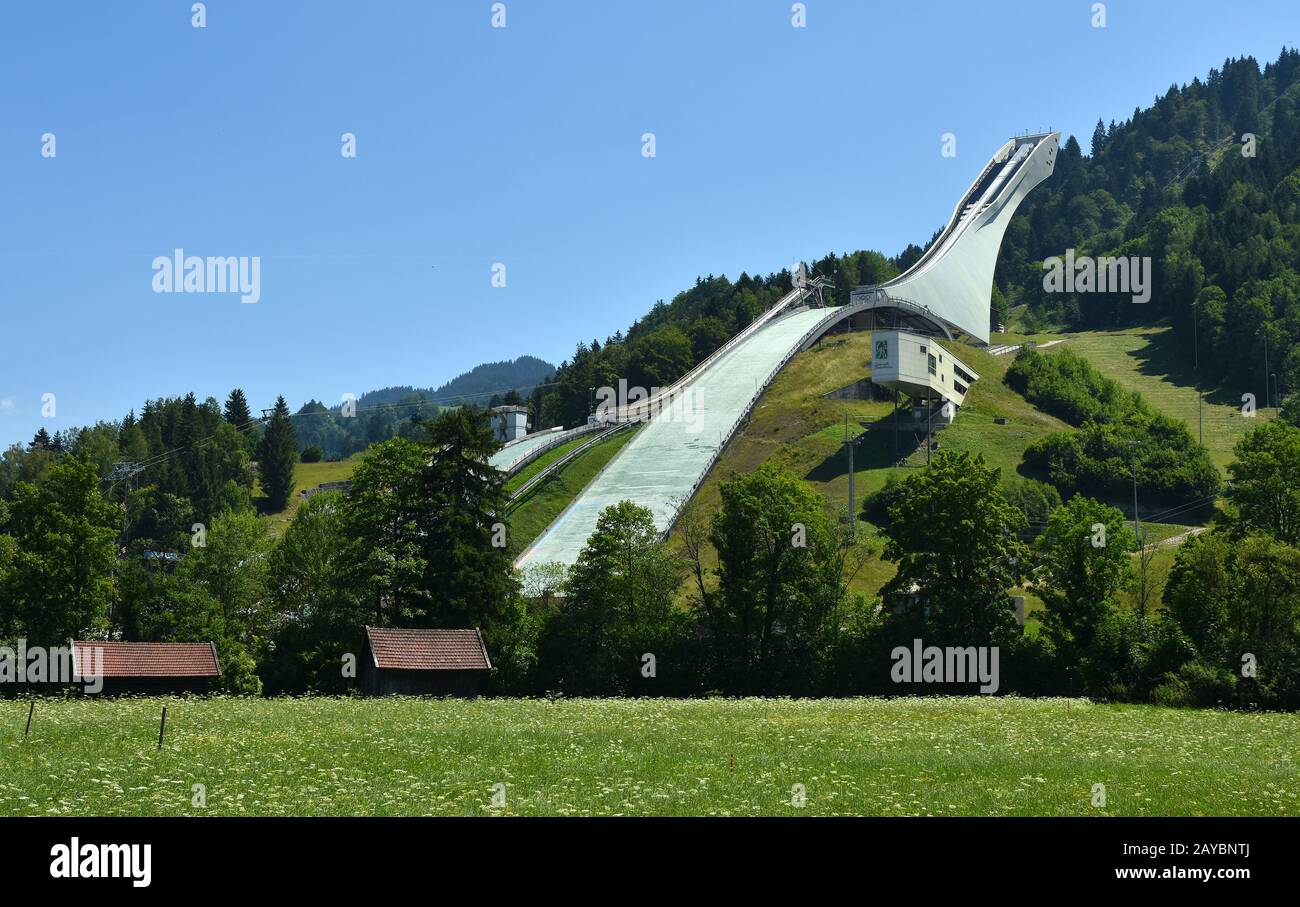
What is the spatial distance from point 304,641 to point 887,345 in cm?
4917

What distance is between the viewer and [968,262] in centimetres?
13725

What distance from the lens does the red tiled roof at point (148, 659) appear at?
117 ft

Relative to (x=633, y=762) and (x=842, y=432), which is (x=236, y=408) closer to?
(x=842, y=432)

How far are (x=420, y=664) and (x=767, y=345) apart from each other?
268 feet

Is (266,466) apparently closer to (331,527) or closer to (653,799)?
(331,527)

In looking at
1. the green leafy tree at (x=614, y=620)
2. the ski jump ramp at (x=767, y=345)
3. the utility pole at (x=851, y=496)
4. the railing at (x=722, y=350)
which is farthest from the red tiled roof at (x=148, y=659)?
the railing at (x=722, y=350)

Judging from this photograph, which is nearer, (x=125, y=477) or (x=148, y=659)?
(x=148, y=659)

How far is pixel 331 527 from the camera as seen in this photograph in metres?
53.1

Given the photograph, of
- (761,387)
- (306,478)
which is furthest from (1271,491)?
(306,478)

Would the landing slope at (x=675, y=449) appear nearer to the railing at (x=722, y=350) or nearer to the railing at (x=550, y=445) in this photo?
the railing at (x=722, y=350)

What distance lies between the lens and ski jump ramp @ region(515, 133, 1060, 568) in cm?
7738

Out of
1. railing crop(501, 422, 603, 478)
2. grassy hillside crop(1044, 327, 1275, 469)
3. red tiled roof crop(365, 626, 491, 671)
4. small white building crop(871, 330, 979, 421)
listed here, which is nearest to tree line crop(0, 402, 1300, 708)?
red tiled roof crop(365, 626, 491, 671)
